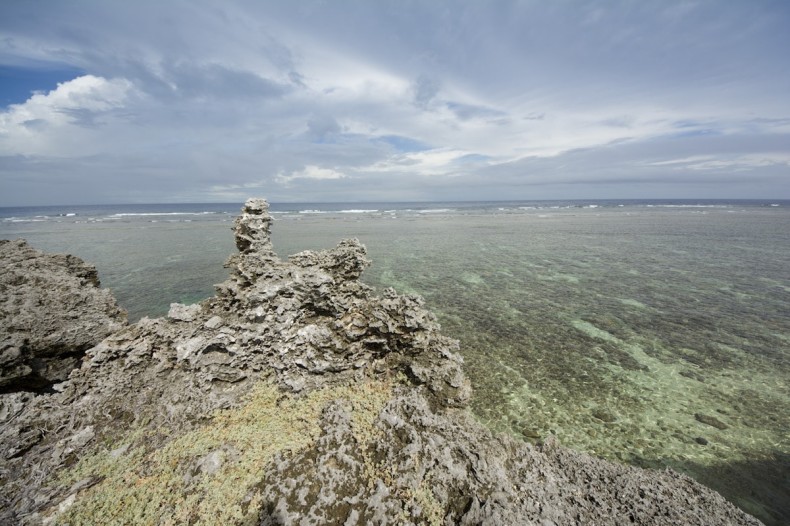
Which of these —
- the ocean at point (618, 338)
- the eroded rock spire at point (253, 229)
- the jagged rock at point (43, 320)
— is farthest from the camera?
the eroded rock spire at point (253, 229)

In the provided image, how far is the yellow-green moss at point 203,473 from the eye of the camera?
5938mm

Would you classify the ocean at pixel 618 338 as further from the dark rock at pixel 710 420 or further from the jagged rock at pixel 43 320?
the jagged rock at pixel 43 320

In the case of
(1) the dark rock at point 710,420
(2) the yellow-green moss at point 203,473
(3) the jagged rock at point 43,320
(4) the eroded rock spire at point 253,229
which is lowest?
(1) the dark rock at point 710,420

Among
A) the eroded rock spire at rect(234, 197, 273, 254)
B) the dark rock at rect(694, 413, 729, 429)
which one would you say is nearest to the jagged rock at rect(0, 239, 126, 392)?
the eroded rock spire at rect(234, 197, 273, 254)

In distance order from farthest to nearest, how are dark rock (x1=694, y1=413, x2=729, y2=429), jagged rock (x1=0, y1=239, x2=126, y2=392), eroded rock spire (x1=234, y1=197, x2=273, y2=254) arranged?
1. eroded rock spire (x1=234, y1=197, x2=273, y2=254)
2. dark rock (x1=694, y1=413, x2=729, y2=429)
3. jagged rock (x1=0, y1=239, x2=126, y2=392)

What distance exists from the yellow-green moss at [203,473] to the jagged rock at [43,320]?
4.78 m

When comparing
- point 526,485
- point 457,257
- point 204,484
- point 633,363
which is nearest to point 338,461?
point 204,484

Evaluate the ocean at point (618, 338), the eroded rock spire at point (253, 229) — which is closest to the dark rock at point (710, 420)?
the ocean at point (618, 338)

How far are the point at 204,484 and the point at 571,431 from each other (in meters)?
10.5

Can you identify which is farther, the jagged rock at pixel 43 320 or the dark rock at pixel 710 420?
the dark rock at pixel 710 420

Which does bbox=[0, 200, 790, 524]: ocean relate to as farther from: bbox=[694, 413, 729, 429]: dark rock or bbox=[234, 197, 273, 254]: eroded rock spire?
bbox=[234, 197, 273, 254]: eroded rock spire

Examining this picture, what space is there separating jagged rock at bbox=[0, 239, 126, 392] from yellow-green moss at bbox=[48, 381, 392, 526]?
478cm

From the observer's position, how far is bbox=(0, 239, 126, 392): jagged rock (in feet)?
30.3

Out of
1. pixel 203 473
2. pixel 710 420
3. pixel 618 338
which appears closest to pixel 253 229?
pixel 203 473
